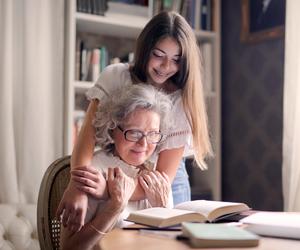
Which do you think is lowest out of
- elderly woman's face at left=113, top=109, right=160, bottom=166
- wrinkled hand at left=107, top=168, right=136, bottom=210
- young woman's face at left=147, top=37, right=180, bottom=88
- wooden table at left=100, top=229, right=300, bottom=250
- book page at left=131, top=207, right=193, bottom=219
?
wooden table at left=100, top=229, right=300, bottom=250

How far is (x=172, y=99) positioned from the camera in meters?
1.73

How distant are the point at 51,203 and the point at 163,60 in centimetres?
69

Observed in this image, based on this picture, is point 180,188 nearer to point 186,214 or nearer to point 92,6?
point 186,214

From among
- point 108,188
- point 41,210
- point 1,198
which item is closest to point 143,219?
point 108,188

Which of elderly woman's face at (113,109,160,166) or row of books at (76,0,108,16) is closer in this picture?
elderly woman's face at (113,109,160,166)

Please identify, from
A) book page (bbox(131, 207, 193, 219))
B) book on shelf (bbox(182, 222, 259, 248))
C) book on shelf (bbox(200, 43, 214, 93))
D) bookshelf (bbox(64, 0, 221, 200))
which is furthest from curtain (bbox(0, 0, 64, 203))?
book on shelf (bbox(182, 222, 259, 248))

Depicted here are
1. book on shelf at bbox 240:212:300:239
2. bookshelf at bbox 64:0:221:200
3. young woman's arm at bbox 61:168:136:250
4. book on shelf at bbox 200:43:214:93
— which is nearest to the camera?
book on shelf at bbox 240:212:300:239

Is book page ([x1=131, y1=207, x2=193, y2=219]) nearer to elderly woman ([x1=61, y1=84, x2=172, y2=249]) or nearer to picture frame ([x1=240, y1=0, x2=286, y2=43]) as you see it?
elderly woman ([x1=61, y1=84, x2=172, y2=249])

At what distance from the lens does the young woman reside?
1.65m

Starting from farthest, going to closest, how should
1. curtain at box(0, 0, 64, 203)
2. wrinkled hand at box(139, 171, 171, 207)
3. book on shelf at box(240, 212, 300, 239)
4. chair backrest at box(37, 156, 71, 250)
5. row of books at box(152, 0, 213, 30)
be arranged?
row of books at box(152, 0, 213, 30), curtain at box(0, 0, 64, 203), chair backrest at box(37, 156, 71, 250), wrinkled hand at box(139, 171, 171, 207), book on shelf at box(240, 212, 300, 239)

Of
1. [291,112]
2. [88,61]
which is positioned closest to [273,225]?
[291,112]

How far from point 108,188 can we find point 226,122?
6.36 feet

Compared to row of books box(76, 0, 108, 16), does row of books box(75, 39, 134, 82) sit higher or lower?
lower

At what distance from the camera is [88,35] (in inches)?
117
